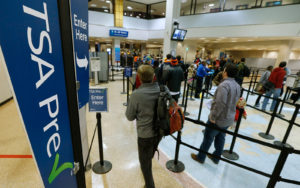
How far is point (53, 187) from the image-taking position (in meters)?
0.88

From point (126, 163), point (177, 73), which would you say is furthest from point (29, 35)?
point (177, 73)

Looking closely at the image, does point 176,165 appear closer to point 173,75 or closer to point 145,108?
point 145,108

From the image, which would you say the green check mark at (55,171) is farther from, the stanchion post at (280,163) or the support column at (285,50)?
the support column at (285,50)

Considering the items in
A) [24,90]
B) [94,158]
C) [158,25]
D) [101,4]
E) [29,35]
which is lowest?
[94,158]

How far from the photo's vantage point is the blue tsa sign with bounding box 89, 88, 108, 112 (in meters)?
1.98

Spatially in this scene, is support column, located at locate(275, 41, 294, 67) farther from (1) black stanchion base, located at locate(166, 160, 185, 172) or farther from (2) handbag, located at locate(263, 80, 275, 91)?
(1) black stanchion base, located at locate(166, 160, 185, 172)

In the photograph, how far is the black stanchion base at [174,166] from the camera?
7.95ft

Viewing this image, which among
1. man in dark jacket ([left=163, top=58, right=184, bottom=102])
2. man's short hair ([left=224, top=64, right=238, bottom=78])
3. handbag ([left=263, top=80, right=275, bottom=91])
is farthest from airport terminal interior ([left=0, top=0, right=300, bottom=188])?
man's short hair ([left=224, top=64, right=238, bottom=78])

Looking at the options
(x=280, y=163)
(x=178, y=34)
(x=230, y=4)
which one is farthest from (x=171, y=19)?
(x=280, y=163)

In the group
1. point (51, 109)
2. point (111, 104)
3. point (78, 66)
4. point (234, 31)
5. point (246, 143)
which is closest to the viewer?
point (51, 109)

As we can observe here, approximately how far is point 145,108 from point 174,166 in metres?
1.49

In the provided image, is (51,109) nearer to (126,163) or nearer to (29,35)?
(29,35)

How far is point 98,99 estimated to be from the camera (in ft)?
6.56

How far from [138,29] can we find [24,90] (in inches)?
595
